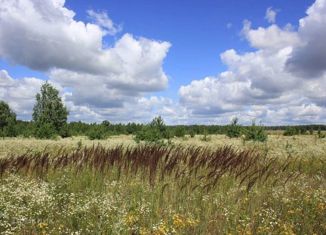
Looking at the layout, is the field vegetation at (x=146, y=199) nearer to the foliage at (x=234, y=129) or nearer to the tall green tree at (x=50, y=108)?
the foliage at (x=234, y=129)

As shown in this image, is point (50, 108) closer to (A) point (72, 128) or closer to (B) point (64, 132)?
(A) point (72, 128)

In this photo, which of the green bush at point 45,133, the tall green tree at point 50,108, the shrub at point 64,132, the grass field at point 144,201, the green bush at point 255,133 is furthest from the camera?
the tall green tree at point 50,108

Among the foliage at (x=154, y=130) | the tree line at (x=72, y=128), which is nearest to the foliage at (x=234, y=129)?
the tree line at (x=72, y=128)

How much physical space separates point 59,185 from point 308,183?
573 cm

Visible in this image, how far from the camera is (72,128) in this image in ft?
221

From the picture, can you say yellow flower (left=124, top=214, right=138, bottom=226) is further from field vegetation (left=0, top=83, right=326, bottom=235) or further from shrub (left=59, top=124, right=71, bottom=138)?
shrub (left=59, top=124, right=71, bottom=138)

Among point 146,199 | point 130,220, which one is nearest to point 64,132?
point 146,199

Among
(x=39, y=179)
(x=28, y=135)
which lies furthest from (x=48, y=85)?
(x=39, y=179)

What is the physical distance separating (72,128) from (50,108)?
5882 millimetres

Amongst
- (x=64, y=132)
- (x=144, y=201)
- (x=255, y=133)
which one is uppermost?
(x=64, y=132)

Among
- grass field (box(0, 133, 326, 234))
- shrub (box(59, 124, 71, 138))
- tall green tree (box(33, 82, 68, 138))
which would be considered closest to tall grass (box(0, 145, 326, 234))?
grass field (box(0, 133, 326, 234))

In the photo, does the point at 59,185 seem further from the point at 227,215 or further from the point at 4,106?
the point at 4,106

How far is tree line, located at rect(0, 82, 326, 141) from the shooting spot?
1267 inches

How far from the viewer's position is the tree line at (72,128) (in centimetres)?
3219
